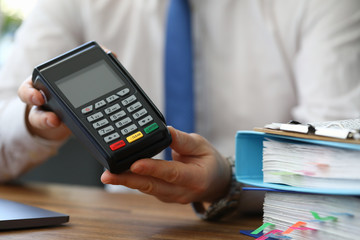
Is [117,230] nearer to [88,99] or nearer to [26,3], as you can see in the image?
[88,99]

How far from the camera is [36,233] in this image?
43cm

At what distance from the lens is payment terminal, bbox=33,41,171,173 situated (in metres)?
0.42

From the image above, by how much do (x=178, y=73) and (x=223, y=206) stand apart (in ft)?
1.29

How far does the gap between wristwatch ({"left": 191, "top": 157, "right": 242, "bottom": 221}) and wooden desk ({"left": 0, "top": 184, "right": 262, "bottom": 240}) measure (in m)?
0.01

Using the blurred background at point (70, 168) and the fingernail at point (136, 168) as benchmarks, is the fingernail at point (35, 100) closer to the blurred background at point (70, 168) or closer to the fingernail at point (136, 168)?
the fingernail at point (136, 168)

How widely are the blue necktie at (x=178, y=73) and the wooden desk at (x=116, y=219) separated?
7.4 inches

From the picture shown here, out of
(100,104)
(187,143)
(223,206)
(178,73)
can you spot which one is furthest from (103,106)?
(178,73)

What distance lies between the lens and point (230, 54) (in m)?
0.98

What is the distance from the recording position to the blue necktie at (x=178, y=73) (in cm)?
85

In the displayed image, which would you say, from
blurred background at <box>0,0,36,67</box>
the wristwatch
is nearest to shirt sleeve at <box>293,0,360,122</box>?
the wristwatch

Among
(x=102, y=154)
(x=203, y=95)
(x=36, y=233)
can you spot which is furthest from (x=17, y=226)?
(x=203, y=95)

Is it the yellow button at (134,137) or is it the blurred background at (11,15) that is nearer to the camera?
the yellow button at (134,137)

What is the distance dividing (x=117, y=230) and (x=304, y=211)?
8.2 inches

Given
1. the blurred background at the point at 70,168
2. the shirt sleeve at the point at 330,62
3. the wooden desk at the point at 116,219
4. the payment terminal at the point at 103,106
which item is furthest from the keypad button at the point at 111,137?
the blurred background at the point at 70,168
